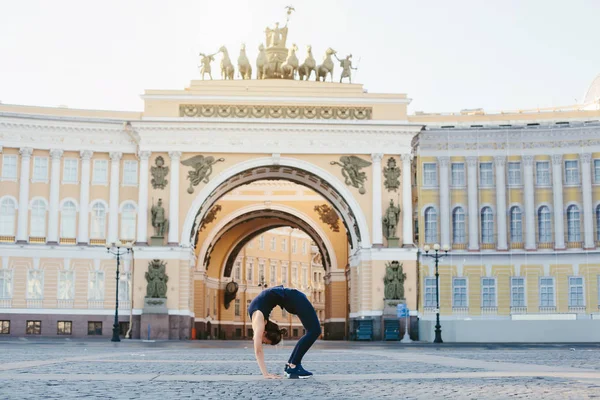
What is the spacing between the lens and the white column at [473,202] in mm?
59566

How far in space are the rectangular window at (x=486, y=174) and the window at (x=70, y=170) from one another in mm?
24449

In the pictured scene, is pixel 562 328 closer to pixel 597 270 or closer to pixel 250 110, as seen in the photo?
pixel 597 270

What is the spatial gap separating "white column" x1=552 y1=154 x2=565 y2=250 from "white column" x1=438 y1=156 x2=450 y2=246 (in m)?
6.38

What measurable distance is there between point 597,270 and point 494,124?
35.0 ft

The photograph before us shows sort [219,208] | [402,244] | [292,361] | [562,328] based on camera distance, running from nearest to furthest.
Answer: [292,361], [562,328], [402,244], [219,208]

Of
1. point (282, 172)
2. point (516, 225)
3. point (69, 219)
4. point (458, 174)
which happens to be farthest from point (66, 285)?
point (516, 225)

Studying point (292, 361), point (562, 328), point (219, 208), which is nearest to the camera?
point (292, 361)

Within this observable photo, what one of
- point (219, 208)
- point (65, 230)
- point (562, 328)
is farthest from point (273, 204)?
point (562, 328)

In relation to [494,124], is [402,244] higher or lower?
lower

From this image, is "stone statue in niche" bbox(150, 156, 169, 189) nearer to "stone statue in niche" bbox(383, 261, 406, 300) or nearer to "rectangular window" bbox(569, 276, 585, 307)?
"stone statue in niche" bbox(383, 261, 406, 300)

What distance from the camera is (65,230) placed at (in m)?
57.2

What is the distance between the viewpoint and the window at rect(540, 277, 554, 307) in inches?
2320

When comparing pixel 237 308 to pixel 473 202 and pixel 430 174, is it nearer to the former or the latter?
pixel 430 174

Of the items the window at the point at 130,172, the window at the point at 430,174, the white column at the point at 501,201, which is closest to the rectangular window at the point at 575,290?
the white column at the point at 501,201
